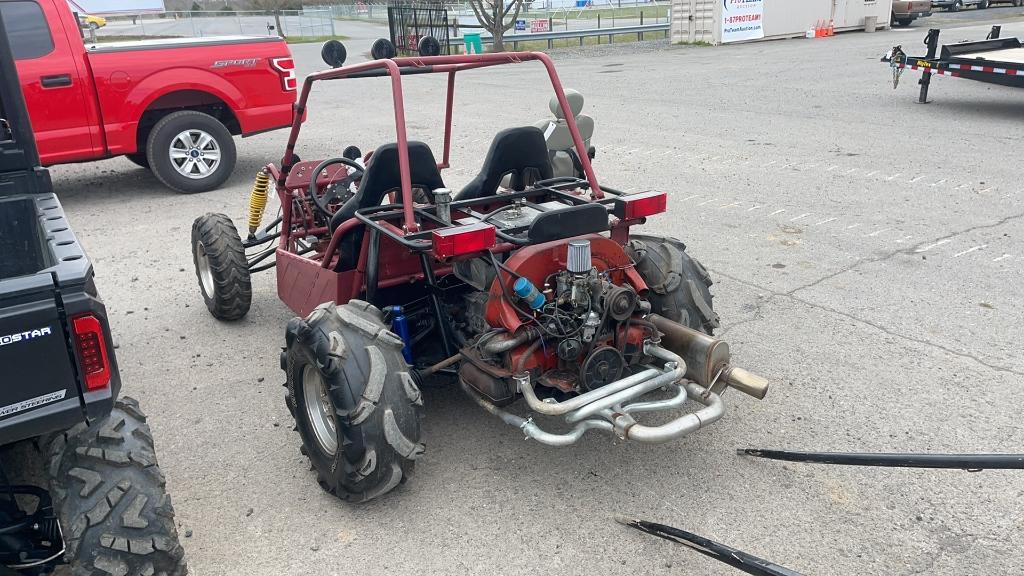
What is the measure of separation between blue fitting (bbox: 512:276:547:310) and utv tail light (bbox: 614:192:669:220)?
2.54ft

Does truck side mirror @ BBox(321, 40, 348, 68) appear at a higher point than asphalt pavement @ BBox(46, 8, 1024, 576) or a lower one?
higher

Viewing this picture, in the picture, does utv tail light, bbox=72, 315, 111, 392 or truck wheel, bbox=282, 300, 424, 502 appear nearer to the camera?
utv tail light, bbox=72, 315, 111, 392

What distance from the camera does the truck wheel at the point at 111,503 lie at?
8.53 ft

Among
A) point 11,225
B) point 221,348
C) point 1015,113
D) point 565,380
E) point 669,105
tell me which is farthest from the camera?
point 669,105

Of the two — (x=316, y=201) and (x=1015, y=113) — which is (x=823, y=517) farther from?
(x=1015, y=113)

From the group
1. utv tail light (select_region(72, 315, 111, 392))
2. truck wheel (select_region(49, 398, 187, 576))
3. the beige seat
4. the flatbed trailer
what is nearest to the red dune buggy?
truck wheel (select_region(49, 398, 187, 576))

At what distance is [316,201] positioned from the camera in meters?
5.06

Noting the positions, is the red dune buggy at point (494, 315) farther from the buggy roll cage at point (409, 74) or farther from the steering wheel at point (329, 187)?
the steering wheel at point (329, 187)

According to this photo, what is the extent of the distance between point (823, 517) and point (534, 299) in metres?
1.54

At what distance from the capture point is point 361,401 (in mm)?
3295

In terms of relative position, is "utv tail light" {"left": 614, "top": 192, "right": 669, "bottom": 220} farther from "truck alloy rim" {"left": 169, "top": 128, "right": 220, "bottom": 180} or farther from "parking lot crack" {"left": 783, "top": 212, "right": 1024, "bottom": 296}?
"truck alloy rim" {"left": 169, "top": 128, "right": 220, "bottom": 180}

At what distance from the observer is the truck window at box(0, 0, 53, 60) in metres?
8.33

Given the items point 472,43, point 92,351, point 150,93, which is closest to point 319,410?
point 92,351

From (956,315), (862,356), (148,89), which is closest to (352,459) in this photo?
(862,356)
